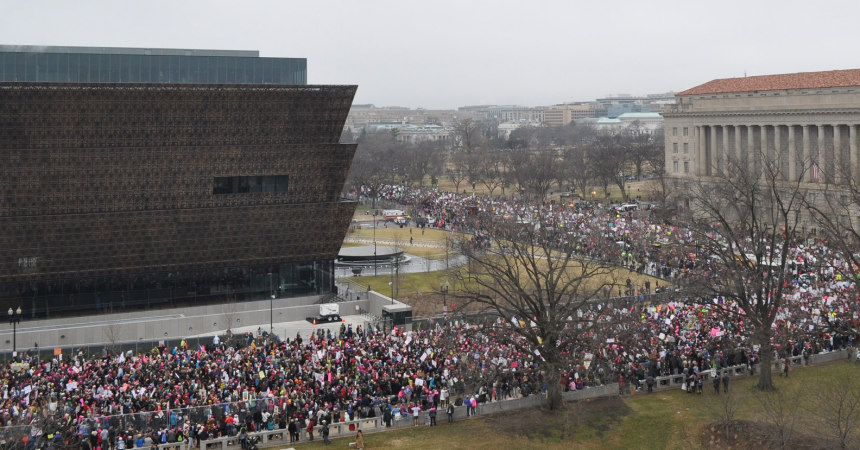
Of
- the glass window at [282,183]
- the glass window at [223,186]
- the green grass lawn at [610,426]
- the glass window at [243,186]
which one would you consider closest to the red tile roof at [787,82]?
the glass window at [282,183]

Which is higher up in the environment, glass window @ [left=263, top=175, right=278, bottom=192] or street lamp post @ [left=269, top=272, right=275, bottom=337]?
glass window @ [left=263, top=175, right=278, bottom=192]

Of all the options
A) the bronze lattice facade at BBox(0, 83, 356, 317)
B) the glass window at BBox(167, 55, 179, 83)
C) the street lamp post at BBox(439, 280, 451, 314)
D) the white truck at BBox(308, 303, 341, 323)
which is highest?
the glass window at BBox(167, 55, 179, 83)

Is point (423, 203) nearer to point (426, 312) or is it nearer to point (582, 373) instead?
point (426, 312)

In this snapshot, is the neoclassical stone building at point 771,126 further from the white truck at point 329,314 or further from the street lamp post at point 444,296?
the white truck at point 329,314

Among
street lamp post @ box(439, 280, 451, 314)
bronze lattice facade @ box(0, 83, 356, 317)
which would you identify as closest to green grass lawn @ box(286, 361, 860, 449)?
street lamp post @ box(439, 280, 451, 314)

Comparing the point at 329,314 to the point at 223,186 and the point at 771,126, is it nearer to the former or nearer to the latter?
the point at 223,186

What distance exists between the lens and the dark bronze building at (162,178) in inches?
2030

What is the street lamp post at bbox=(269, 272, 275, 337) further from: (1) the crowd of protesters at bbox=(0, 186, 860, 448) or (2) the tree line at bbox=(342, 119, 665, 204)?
(2) the tree line at bbox=(342, 119, 665, 204)

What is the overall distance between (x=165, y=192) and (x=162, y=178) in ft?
3.21

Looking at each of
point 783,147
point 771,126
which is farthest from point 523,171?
point 783,147

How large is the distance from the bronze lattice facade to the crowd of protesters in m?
12.0

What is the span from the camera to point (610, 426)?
113 feet

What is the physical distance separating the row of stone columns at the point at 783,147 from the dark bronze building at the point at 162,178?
127ft

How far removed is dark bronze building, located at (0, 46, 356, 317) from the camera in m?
51.6
